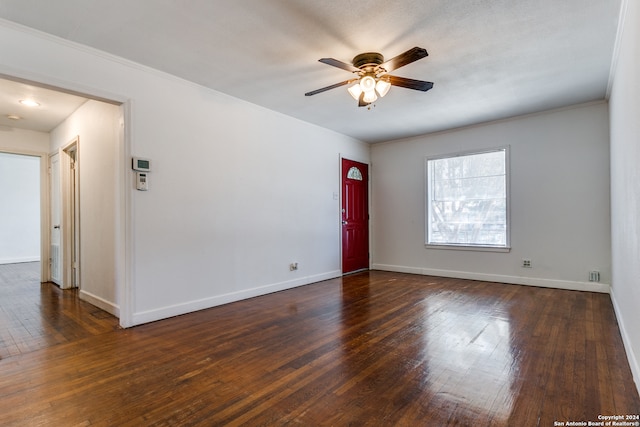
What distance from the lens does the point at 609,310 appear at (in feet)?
11.7

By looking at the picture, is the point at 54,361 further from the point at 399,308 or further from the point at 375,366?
the point at 399,308

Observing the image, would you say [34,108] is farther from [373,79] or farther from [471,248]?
[471,248]

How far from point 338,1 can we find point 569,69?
2768mm

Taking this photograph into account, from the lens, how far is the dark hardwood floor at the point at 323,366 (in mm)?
1772

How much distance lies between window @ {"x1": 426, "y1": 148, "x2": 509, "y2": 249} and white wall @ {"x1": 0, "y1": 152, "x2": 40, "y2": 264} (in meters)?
9.26

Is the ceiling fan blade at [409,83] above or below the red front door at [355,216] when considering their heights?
above

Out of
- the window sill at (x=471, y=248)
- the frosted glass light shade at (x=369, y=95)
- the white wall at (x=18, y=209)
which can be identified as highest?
the frosted glass light shade at (x=369, y=95)

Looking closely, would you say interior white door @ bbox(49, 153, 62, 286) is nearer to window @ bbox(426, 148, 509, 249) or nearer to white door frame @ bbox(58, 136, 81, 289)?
white door frame @ bbox(58, 136, 81, 289)

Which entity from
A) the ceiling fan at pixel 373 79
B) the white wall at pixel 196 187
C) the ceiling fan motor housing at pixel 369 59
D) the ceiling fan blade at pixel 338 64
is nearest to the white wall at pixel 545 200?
the white wall at pixel 196 187

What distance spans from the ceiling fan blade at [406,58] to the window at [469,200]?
335 cm

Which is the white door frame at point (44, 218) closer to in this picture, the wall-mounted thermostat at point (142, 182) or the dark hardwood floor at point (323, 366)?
the dark hardwood floor at point (323, 366)

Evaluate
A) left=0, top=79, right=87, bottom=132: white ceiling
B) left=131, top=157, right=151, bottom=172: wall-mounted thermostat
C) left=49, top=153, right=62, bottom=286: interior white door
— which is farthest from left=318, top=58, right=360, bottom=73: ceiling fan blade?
left=49, top=153, right=62, bottom=286: interior white door

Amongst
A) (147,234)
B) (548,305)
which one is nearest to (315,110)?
(147,234)

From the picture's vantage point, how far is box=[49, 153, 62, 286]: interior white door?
510cm
